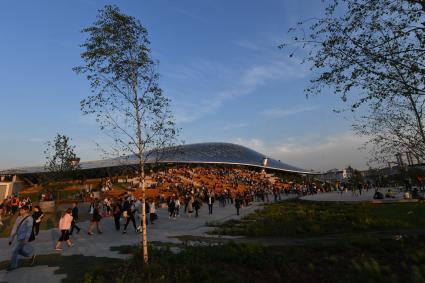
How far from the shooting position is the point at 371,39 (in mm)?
8453

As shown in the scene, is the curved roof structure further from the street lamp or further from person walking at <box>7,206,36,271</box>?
person walking at <box>7,206,36,271</box>

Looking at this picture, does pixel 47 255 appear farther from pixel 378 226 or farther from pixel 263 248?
pixel 378 226

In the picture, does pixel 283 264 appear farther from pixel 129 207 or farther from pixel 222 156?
pixel 222 156

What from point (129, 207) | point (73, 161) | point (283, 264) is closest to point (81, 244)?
point (129, 207)

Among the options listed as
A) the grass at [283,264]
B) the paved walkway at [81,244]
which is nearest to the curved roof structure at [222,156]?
the paved walkway at [81,244]

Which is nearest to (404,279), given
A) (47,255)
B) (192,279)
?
(192,279)

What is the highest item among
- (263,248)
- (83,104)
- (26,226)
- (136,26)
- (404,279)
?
(136,26)

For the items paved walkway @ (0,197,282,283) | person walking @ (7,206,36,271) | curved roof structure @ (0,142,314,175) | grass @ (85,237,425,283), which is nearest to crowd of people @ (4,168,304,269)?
person walking @ (7,206,36,271)

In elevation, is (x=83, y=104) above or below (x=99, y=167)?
below

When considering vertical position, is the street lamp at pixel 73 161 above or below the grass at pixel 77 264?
above

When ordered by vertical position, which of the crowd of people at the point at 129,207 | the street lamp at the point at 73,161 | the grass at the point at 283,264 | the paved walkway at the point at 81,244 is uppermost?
the street lamp at the point at 73,161

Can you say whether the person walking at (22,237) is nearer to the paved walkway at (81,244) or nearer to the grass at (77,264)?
the paved walkway at (81,244)

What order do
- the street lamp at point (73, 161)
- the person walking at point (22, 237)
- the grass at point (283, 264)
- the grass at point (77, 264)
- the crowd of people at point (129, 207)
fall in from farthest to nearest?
1. the street lamp at point (73, 161)
2. the crowd of people at point (129, 207)
3. the person walking at point (22, 237)
4. the grass at point (283, 264)
5. the grass at point (77, 264)

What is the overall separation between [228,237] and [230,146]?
111 meters
